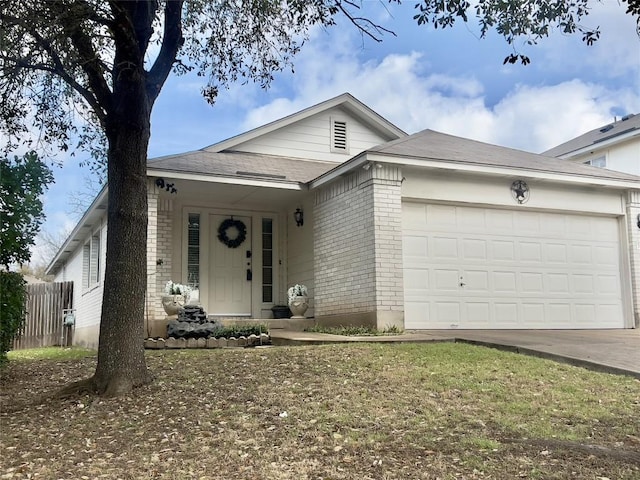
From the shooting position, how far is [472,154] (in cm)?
1187

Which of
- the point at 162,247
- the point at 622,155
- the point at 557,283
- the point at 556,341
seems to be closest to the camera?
the point at 556,341

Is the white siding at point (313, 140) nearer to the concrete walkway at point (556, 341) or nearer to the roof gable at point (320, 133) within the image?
the roof gable at point (320, 133)

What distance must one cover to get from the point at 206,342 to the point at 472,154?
19.9ft

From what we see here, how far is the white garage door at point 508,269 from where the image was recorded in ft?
36.3

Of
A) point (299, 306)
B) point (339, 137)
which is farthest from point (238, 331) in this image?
point (339, 137)

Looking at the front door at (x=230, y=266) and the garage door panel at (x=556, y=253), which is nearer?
the garage door panel at (x=556, y=253)

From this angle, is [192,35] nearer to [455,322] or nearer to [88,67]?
[88,67]

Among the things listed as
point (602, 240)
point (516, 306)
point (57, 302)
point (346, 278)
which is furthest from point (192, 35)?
point (57, 302)

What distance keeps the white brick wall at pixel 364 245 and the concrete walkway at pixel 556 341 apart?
0.93m

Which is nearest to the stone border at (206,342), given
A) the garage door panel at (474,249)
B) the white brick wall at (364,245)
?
the white brick wall at (364,245)

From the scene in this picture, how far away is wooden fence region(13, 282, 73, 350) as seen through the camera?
61.6ft

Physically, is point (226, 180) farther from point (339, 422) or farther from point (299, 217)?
point (339, 422)

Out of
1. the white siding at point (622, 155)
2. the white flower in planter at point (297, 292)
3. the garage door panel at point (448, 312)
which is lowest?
the garage door panel at point (448, 312)

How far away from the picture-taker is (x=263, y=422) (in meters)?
5.14
